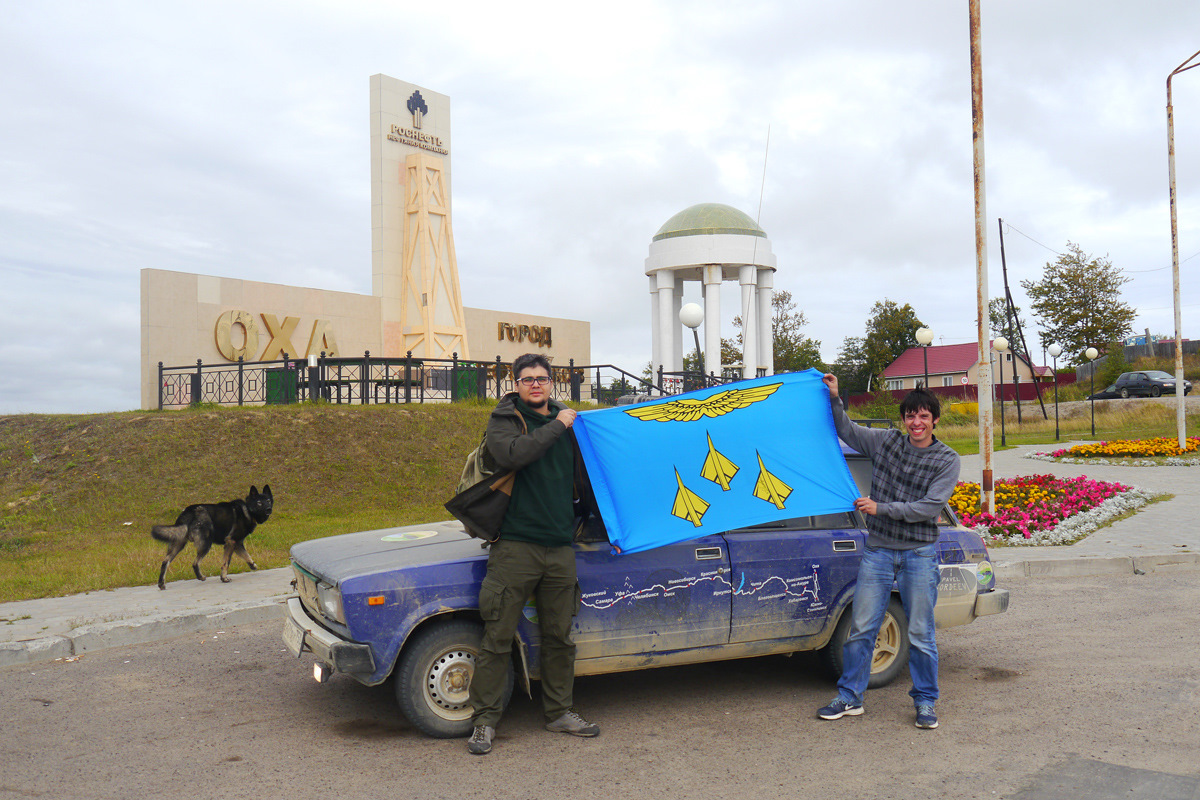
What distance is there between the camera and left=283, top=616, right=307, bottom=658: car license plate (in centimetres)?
518

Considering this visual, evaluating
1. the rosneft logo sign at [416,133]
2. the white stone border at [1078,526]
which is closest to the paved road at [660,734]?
the white stone border at [1078,526]

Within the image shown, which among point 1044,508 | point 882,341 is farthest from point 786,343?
point 1044,508

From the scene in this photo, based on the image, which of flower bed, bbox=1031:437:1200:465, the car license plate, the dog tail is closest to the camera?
the car license plate

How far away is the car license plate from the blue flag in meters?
1.92

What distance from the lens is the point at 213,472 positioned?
649 inches

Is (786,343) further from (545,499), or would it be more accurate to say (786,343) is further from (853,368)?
(545,499)

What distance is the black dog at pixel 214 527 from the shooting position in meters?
9.30

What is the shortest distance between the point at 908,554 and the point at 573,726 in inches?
84.1

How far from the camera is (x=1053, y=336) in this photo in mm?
59562

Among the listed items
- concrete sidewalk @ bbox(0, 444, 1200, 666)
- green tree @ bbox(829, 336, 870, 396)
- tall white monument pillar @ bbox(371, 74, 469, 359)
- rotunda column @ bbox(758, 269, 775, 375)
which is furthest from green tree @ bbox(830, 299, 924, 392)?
concrete sidewalk @ bbox(0, 444, 1200, 666)

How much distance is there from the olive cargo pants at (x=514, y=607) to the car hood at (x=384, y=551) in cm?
33

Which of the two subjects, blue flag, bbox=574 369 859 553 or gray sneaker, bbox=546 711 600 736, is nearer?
gray sneaker, bbox=546 711 600 736

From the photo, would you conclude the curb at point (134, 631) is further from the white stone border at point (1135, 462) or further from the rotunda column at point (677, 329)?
the rotunda column at point (677, 329)

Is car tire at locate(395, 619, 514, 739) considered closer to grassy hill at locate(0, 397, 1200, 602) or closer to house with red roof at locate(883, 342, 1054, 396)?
grassy hill at locate(0, 397, 1200, 602)
